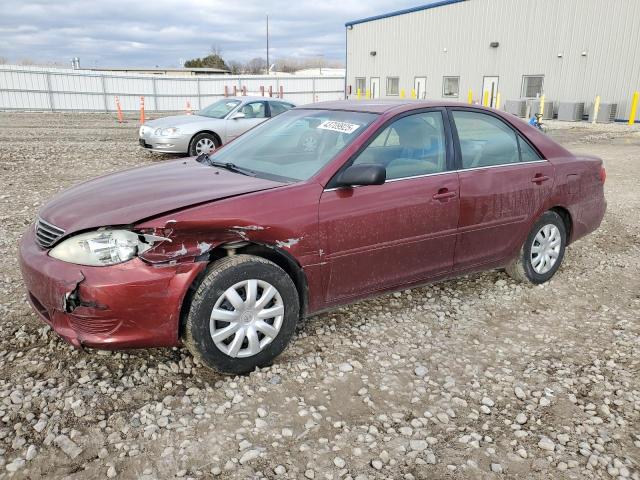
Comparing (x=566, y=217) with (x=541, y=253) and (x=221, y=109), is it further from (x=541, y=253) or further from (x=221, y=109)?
(x=221, y=109)

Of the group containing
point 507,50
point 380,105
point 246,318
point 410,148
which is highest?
point 507,50

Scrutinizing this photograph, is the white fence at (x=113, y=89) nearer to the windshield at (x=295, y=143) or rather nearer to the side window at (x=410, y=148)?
the windshield at (x=295, y=143)

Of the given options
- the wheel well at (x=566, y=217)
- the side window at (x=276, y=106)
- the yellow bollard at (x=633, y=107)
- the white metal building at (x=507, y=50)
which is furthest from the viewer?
the white metal building at (x=507, y=50)

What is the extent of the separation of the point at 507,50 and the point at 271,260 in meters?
27.5

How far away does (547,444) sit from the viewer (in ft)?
8.71

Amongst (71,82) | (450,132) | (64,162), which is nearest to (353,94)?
(71,82)

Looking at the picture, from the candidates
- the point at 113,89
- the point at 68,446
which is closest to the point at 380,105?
the point at 68,446

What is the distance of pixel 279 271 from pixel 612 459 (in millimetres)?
1958

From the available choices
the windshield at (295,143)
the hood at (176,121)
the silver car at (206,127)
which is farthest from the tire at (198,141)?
the windshield at (295,143)

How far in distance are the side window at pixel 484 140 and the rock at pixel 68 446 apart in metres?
3.07

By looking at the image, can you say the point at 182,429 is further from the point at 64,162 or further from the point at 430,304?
the point at 64,162

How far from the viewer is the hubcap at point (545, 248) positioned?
4.61 meters

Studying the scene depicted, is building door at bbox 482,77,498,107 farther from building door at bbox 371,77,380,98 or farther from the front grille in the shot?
the front grille

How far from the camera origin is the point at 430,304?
431 centimetres
